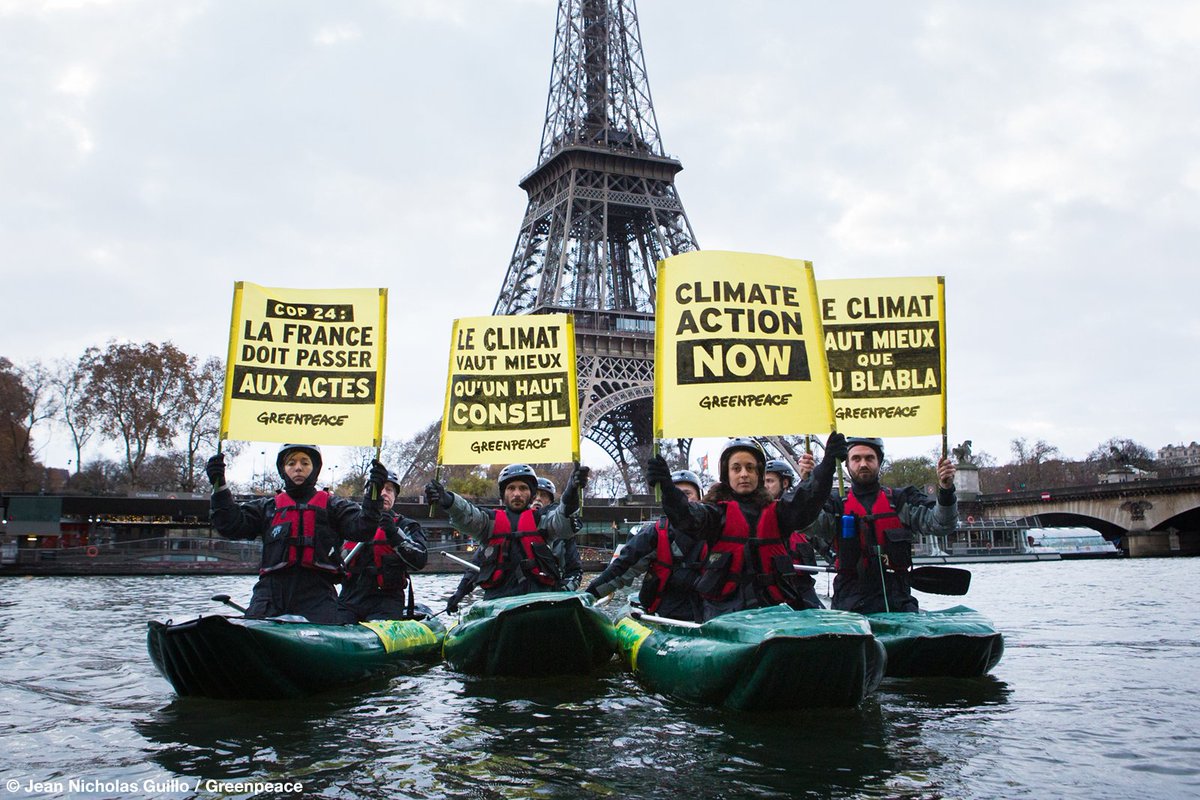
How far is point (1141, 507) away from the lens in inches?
2275

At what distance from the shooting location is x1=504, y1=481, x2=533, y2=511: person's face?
382 inches

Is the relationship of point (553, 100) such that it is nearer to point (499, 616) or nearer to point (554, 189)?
point (554, 189)

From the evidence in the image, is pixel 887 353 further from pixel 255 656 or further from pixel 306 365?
pixel 255 656

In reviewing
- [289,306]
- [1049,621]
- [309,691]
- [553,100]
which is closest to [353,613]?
[309,691]

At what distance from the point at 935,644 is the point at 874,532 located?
1.03 m

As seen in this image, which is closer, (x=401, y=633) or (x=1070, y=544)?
Answer: (x=401, y=633)

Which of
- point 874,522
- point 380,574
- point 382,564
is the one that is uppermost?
point 874,522

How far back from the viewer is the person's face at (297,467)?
864cm

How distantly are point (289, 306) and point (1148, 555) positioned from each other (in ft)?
204

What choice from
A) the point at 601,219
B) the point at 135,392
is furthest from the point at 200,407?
the point at 601,219

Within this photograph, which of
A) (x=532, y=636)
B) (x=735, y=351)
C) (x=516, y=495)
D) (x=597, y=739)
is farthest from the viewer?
(x=516, y=495)

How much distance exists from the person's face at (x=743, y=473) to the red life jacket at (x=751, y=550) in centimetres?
14

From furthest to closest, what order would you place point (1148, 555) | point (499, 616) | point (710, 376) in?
point (1148, 555) < point (499, 616) < point (710, 376)

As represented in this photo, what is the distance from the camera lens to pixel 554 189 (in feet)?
176
